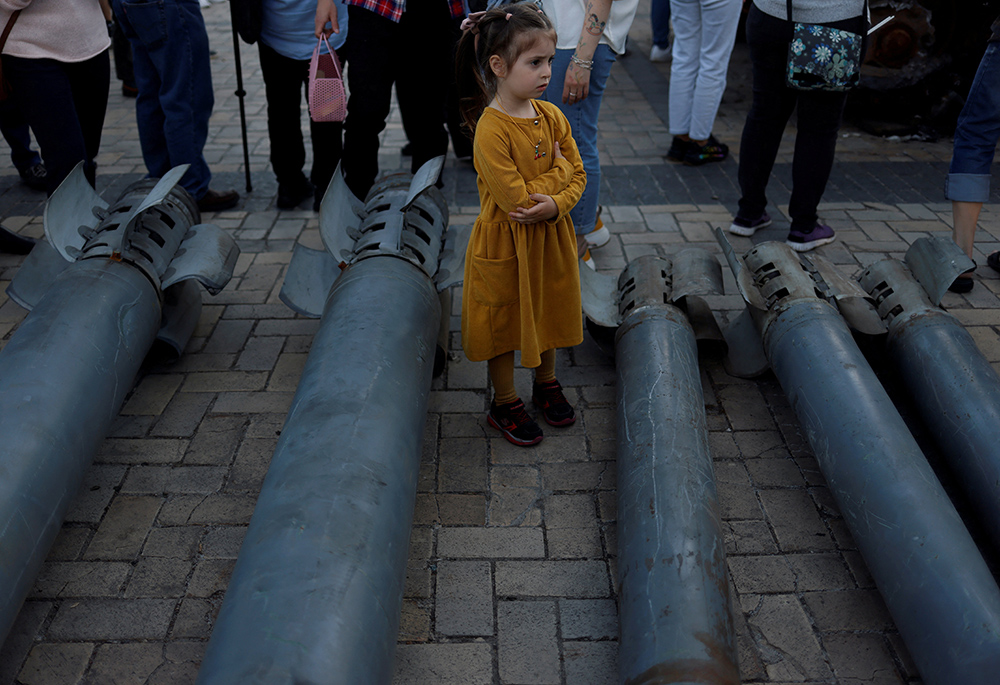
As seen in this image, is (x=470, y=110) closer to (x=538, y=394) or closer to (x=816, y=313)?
(x=538, y=394)

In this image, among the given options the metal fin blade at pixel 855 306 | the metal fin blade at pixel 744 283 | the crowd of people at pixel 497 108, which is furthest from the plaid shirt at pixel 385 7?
the metal fin blade at pixel 855 306

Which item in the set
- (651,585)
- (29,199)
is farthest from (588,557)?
(29,199)

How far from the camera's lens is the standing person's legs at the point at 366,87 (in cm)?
417

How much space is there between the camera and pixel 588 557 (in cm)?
255

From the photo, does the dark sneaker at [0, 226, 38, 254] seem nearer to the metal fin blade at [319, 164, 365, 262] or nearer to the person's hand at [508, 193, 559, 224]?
the metal fin blade at [319, 164, 365, 262]

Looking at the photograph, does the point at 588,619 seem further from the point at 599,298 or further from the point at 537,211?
the point at 599,298

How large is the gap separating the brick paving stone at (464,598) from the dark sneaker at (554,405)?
79cm

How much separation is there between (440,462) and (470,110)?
1.30 metres

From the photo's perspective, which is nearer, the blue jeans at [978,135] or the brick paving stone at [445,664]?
the brick paving stone at [445,664]

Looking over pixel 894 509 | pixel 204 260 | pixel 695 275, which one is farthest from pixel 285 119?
pixel 894 509

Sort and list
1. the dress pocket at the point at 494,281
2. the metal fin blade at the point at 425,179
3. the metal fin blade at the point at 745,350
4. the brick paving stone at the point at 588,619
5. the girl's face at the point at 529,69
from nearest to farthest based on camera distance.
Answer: the brick paving stone at the point at 588,619
the girl's face at the point at 529,69
the dress pocket at the point at 494,281
the metal fin blade at the point at 425,179
the metal fin blade at the point at 745,350

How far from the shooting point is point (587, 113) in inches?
161

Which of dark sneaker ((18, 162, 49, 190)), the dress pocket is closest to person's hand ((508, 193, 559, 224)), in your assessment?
the dress pocket

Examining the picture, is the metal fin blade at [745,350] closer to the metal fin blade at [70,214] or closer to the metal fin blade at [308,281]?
the metal fin blade at [308,281]
